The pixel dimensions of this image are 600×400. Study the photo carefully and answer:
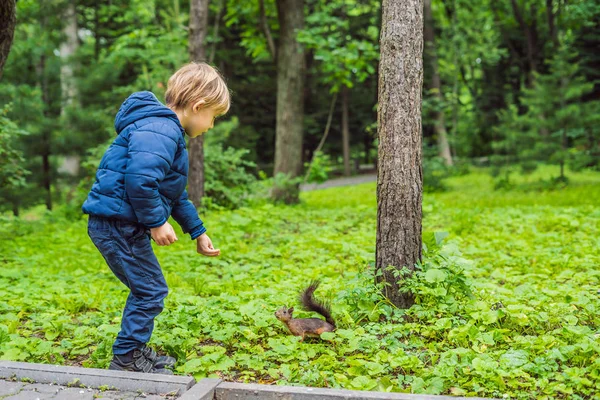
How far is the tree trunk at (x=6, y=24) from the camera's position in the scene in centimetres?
596

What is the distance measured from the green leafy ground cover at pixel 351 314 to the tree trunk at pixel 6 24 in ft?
7.93

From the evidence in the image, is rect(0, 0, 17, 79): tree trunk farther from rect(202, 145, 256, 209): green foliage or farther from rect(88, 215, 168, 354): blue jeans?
rect(202, 145, 256, 209): green foliage

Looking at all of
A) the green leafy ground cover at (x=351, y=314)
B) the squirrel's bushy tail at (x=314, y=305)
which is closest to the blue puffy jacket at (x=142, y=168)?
the green leafy ground cover at (x=351, y=314)

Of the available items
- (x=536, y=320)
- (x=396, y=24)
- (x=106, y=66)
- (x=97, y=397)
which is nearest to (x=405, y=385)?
(x=536, y=320)

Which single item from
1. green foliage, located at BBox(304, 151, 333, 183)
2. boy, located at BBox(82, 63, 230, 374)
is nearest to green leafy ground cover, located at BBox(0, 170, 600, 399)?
boy, located at BBox(82, 63, 230, 374)

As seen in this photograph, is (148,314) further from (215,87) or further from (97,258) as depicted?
(97,258)

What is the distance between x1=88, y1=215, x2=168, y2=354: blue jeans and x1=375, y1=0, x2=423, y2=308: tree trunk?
1778mm

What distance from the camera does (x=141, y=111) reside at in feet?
10.7

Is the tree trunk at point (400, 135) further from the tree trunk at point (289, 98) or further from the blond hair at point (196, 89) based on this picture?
the tree trunk at point (289, 98)

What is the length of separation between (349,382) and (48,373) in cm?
170

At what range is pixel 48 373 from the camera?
3.23 meters

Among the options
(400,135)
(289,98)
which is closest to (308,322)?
(400,135)

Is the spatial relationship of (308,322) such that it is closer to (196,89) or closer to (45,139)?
(196,89)

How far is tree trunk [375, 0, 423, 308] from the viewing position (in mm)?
4234
